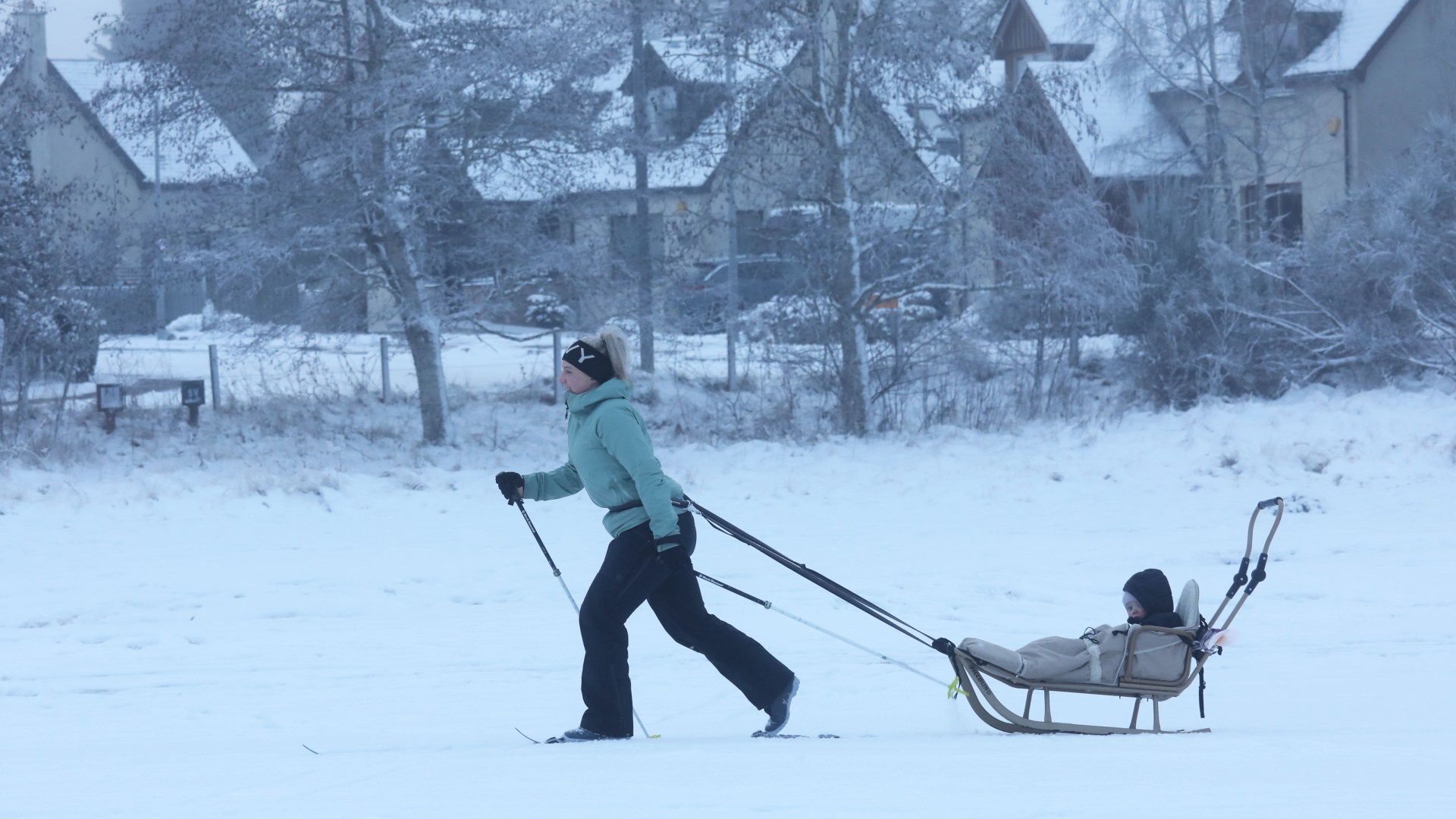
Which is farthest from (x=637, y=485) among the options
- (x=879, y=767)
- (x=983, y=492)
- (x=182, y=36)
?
(x=182, y=36)

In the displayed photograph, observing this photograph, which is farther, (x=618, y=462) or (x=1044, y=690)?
(x=1044, y=690)

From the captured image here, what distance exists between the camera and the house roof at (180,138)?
48.1 ft

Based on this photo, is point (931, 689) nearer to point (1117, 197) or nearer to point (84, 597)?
point (84, 597)

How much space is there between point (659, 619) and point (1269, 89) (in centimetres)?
2231

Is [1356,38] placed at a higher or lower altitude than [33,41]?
higher

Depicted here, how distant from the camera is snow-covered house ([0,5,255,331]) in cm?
1475

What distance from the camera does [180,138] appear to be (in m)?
14.8

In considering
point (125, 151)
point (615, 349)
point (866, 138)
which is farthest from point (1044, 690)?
point (125, 151)

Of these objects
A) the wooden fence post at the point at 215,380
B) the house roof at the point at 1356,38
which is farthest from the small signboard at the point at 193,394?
the house roof at the point at 1356,38

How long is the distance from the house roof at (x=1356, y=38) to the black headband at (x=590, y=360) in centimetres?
2517

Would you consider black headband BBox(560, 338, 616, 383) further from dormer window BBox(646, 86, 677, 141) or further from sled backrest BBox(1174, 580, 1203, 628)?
dormer window BBox(646, 86, 677, 141)

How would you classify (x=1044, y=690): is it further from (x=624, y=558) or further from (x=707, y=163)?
(x=707, y=163)

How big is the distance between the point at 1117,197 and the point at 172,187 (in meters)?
17.2

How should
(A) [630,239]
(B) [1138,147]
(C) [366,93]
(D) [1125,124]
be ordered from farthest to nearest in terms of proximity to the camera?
1. (D) [1125,124]
2. (B) [1138,147]
3. (A) [630,239]
4. (C) [366,93]
